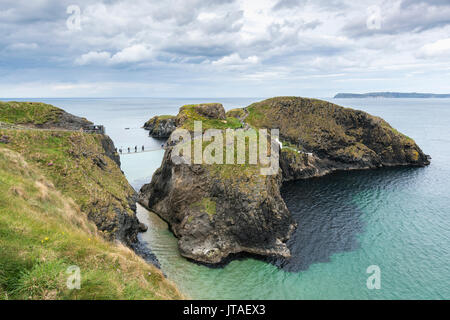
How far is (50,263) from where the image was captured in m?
12.8

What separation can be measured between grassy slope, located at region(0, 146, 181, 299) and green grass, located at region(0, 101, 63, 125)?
30245 millimetres

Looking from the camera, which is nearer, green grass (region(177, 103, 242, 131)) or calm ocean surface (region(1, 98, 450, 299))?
calm ocean surface (region(1, 98, 450, 299))

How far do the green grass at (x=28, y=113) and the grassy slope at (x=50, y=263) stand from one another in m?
30.2

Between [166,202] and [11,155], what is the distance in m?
24.8

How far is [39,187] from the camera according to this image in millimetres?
24312

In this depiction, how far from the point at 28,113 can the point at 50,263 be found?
46.4m

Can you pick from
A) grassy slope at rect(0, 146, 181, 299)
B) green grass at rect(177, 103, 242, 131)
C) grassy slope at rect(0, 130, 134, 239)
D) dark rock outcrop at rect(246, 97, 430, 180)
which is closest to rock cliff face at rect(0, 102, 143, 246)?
grassy slope at rect(0, 130, 134, 239)

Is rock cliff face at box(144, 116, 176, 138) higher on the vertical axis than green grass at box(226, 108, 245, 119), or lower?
lower

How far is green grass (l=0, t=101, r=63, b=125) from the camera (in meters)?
45.2

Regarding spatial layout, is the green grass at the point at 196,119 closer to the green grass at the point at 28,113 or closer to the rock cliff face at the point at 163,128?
the green grass at the point at 28,113

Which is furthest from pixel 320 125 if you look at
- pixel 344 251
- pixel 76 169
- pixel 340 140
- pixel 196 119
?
pixel 76 169

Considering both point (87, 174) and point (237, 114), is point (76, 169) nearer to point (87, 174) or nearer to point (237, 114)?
point (87, 174)

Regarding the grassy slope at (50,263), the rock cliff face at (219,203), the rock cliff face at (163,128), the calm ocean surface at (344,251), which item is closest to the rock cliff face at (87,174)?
the grassy slope at (50,263)

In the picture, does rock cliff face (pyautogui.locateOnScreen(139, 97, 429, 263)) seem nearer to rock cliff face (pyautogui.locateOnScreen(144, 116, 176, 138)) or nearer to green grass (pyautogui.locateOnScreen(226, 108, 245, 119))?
green grass (pyautogui.locateOnScreen(226, 108, 245, 119))
